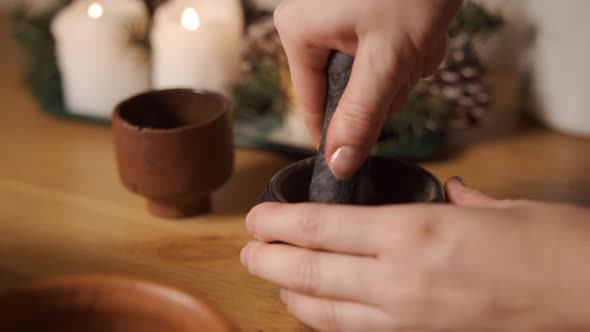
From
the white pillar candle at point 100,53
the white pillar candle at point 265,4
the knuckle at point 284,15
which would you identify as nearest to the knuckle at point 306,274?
the knuckle at point 284,15

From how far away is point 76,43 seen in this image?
3.67ft

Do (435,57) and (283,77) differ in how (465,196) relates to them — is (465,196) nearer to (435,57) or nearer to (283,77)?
(435,57)

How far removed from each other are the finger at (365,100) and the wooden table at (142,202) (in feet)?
0.64

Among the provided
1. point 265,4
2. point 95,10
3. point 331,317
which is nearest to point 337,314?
point 331,317

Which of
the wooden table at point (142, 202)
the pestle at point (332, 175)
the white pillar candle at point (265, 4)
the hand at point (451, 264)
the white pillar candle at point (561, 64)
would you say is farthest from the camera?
the white pillar candle at point (265, 4)

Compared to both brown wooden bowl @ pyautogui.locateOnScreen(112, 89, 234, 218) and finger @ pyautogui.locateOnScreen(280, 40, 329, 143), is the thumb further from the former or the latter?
brown wooden bowl @ pyautogui.locateOnScreen(112, 89, 234, 218)

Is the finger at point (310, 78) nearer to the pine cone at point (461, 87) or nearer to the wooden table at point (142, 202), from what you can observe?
the wooden table at point (142, 202)

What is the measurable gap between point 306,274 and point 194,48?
60 cm

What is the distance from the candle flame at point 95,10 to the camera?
1.11m

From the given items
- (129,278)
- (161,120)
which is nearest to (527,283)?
(129,278)

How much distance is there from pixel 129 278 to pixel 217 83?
594 mm

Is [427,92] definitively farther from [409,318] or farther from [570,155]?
[409,318]

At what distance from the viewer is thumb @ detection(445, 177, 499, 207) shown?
60cm

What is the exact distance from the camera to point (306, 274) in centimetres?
56
